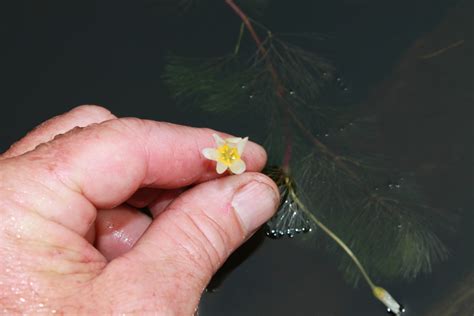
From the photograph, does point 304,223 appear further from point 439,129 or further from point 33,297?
→ point 33,297

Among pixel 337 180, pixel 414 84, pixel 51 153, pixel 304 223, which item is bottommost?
pixel 304 223

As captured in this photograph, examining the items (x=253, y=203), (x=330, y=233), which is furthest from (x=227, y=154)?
(x=330, y=233)

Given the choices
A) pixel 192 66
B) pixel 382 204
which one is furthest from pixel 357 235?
pixel 192 66

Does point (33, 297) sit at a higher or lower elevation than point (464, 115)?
lower

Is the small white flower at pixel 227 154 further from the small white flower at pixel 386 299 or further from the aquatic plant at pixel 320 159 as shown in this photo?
the small white flower at pixel 386 299

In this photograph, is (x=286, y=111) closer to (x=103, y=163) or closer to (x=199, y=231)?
(x=199, y=231)

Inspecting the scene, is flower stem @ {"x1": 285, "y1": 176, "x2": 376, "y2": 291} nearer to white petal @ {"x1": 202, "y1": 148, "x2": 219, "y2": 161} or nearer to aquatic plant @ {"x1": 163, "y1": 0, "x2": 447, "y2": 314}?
aquatic plant @ {"x1": 163, "y1": 0, "x2": 447, "y2": 314}

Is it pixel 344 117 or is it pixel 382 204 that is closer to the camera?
pixel 382 204
